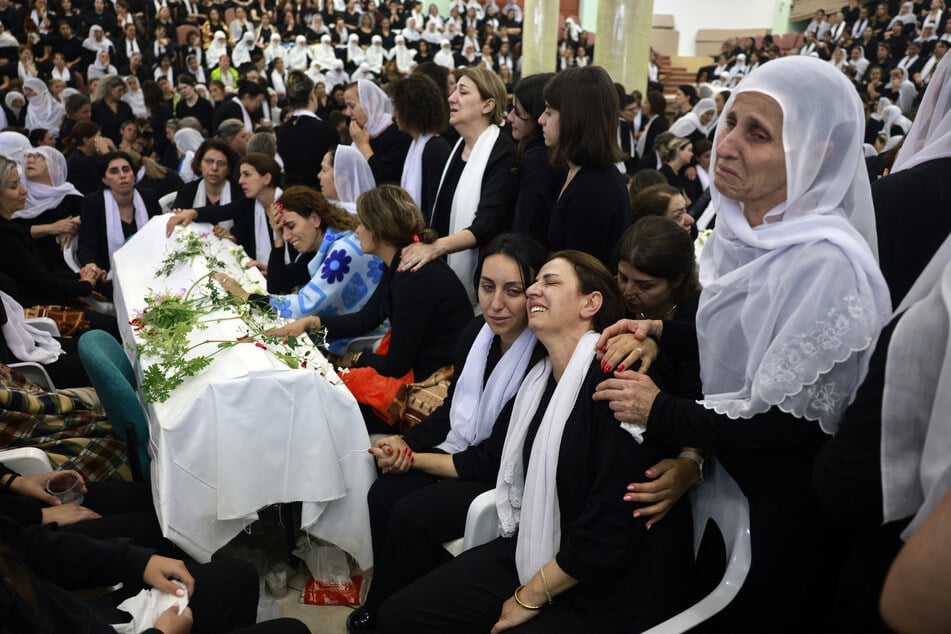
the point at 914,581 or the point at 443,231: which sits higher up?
the point at 914,581

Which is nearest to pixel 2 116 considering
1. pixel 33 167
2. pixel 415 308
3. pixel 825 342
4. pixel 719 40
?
pixel 33 167

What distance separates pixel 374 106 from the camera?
467 cm

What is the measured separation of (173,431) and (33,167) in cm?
369

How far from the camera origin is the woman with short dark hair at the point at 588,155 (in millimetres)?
2738

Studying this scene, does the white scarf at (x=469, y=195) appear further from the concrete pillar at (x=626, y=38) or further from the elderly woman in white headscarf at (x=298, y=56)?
the elderly woman in white headscarf at (x=298, y=56)

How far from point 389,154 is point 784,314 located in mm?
3518

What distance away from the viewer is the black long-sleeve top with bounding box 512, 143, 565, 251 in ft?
10.1

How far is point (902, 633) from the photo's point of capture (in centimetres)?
83

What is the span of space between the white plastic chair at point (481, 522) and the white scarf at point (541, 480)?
0.39ft

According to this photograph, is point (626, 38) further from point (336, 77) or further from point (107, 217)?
point (107, 217)

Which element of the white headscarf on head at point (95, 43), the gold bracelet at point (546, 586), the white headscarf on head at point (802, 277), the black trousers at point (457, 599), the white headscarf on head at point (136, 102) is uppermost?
the white headscarf on head at point (802, 277)

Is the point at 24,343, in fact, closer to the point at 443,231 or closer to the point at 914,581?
the point at 443,231

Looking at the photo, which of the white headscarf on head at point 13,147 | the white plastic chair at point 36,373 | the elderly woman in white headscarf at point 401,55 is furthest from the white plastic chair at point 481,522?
the elderly woman in white headscarf at point 401,55

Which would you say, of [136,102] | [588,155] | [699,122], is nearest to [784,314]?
[588,155]
